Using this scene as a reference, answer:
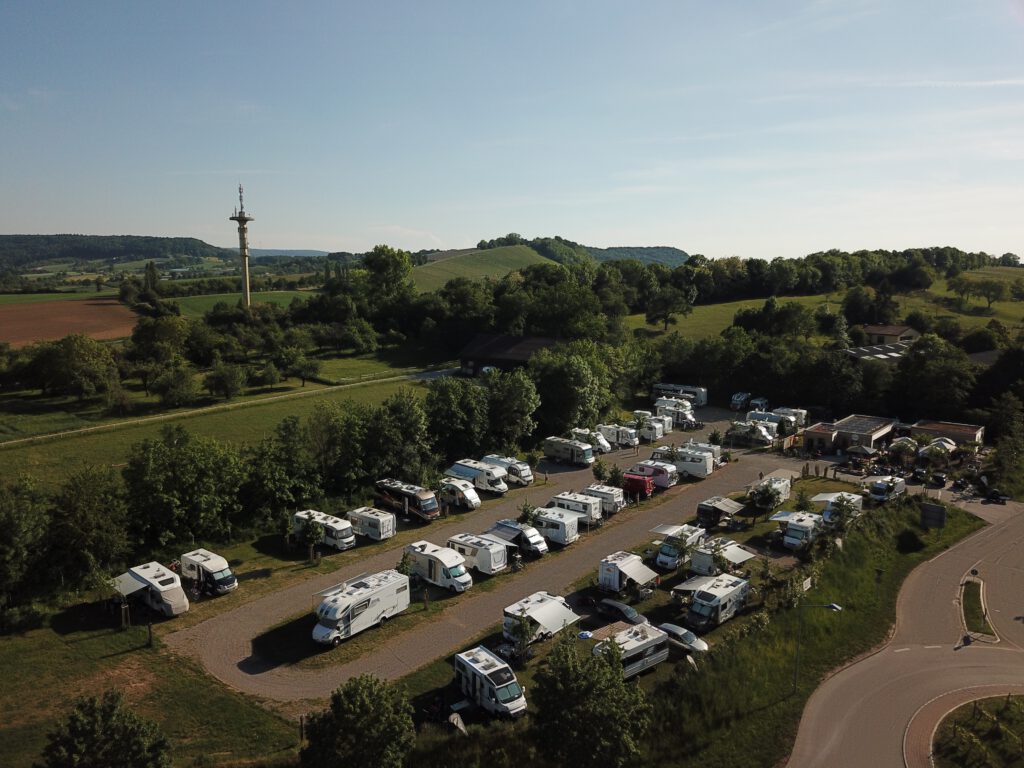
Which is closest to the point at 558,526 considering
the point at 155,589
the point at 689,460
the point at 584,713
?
the point at 689,460

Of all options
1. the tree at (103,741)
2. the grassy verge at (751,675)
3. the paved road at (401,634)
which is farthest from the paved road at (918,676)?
the tree at (103,741)

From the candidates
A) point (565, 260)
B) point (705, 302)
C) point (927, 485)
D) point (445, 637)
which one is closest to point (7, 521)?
point (445, 637)

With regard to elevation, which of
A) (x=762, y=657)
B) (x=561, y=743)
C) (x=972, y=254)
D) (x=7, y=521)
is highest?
(x=972, y=254)

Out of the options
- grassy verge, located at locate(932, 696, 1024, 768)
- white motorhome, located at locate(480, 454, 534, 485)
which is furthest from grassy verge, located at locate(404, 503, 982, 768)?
white motorhome, located at locate(480, 454, 534, 485)

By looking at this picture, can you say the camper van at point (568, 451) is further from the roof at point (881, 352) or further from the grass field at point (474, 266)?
the grass field at point (474, 266)

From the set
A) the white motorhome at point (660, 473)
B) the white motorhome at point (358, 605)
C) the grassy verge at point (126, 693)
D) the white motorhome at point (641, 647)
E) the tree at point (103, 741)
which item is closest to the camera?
the tree at point (103, 741)

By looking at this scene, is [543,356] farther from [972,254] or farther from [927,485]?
[972,254]
